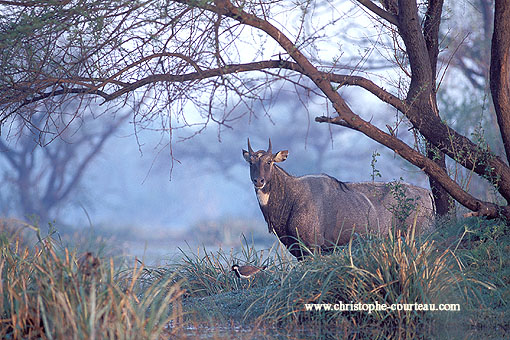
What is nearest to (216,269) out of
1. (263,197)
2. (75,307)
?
(263,197)

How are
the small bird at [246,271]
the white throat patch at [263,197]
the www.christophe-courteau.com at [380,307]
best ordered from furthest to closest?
1. the white throat patch at [263,197]
2. the small bird at [246,271]
3. the www.christophe-courteau.com at [380,307]

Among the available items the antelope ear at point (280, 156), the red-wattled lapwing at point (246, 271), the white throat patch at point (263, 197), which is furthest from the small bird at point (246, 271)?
the antelope ear at point (280, 156)

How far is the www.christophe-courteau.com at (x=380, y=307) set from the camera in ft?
14.4

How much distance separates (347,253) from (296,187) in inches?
118

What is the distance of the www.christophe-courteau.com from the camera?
438 cm

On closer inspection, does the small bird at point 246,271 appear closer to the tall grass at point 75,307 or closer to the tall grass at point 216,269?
the tall grass at point 216,269

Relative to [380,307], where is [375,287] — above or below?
above

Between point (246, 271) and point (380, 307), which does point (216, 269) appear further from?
point (380, 307)

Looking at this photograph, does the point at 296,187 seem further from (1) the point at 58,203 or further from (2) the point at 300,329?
(1) the point at 58,203

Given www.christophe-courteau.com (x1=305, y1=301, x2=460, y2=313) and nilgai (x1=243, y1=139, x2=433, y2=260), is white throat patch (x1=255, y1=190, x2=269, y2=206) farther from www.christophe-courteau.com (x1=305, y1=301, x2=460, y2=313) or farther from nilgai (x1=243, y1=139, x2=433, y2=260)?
www.christophe-courteau.com (x1=305, y1=301, x2=460, y2=313)

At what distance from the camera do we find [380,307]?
4.43 meters

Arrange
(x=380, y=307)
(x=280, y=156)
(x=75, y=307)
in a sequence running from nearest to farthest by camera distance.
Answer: (x=75, y=307), (x=380, y=307), (x=280, y=156)

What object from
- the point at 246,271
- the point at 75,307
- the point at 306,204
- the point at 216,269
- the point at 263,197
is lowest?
the point at 75,307

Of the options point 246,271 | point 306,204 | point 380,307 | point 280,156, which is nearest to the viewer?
point 380,307
